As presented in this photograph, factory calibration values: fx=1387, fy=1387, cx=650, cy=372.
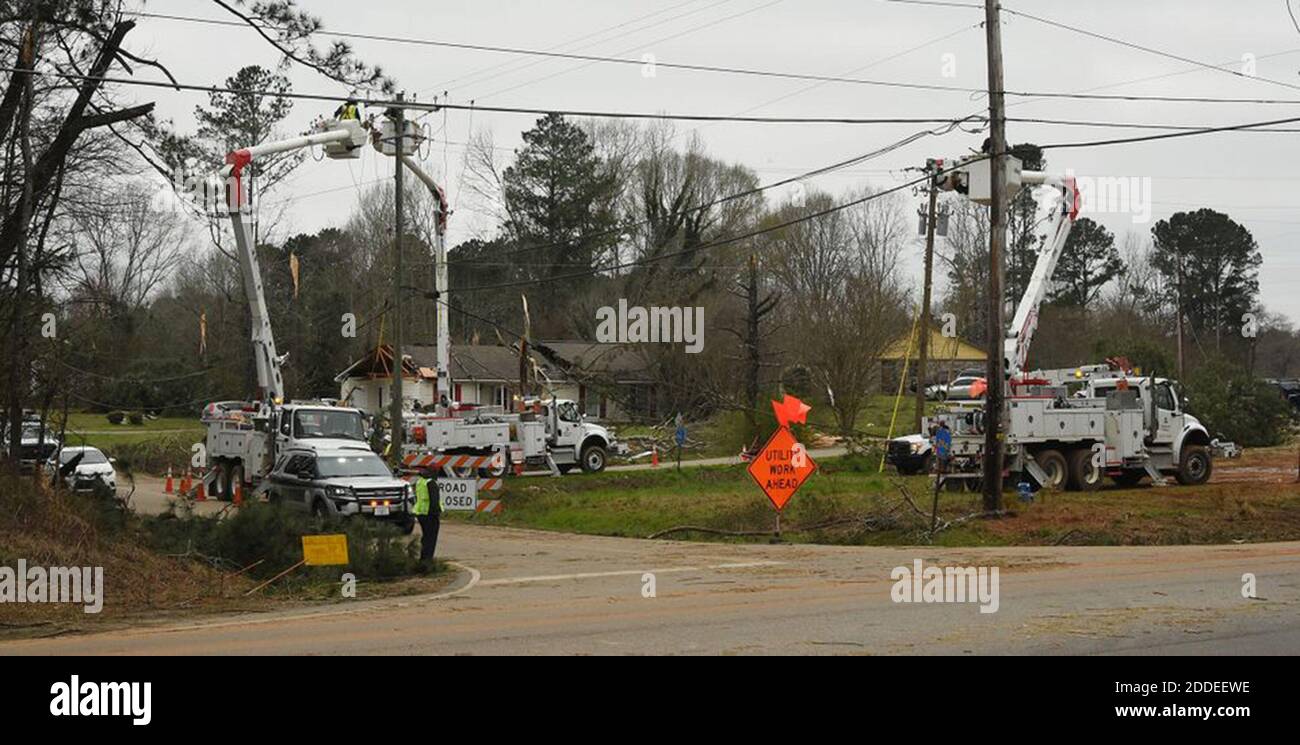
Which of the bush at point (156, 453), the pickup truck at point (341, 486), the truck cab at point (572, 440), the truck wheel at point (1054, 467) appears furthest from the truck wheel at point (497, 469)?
the bush at point (156, 453)

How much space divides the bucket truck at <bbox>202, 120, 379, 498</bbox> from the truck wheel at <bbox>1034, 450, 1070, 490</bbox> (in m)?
15.2

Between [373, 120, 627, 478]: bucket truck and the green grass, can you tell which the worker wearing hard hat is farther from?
the green grass

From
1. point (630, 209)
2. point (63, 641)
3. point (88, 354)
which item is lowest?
point (63, 641)

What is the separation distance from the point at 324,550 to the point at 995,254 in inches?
525

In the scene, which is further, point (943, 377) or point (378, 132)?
point (943, 377)

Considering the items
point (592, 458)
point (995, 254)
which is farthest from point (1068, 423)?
point (592, 458)

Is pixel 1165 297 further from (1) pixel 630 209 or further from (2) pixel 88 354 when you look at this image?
(2) pixel 88 354

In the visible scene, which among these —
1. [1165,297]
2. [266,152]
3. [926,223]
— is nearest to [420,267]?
[926,223]

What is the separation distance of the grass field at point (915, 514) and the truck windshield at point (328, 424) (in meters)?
3.72

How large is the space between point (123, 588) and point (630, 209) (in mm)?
57686

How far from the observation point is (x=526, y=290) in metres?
74.7

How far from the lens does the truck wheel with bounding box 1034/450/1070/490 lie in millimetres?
31625

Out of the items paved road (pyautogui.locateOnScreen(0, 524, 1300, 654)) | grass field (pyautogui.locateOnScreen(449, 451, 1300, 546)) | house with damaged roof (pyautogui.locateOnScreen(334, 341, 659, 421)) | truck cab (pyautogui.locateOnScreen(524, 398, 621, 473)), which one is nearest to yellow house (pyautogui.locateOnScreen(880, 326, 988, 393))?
house with damaged roof (pyautogui.locateOnScreen(334, 341, 659, 421))

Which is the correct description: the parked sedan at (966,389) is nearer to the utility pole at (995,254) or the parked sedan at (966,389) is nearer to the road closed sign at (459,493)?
the utility pole at (995,254)
